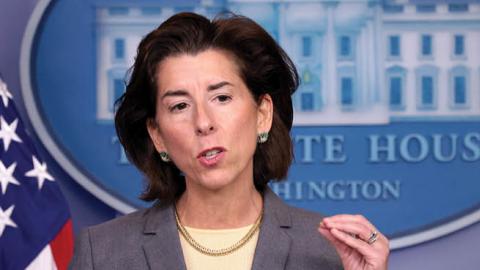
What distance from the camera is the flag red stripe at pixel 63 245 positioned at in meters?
2.66

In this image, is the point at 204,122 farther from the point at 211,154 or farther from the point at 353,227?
the point at 353,227

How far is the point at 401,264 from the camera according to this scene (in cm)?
286

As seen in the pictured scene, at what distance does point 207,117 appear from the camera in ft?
5.14

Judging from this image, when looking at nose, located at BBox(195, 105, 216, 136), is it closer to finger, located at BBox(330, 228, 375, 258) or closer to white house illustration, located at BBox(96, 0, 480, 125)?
finger, located at BBox(330, 228, 375, 258)

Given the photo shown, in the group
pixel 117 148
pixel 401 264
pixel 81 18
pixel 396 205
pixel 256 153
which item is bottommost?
pixel 401 264

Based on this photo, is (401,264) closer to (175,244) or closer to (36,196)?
(36,196)

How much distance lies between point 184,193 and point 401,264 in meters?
1.29

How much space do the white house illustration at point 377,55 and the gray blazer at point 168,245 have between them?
119 centimetres

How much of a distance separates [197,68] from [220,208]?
262 millimetres

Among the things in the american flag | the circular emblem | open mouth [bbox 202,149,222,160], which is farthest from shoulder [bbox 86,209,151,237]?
the circular emblem

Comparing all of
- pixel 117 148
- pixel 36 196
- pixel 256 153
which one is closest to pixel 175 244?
pixel 256 153

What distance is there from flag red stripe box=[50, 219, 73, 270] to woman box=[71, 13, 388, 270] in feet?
3.21

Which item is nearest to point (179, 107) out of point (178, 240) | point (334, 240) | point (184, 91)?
point (184, 91)

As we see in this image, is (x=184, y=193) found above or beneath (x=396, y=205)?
above
